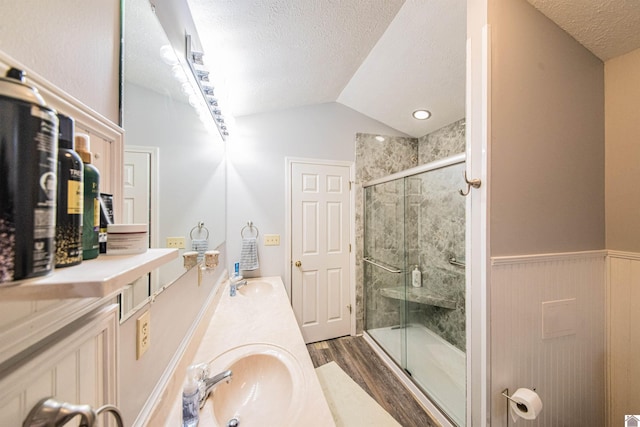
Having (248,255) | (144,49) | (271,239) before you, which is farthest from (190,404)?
(271,239)

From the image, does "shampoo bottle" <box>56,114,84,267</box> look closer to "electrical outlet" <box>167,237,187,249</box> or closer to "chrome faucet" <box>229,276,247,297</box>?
"electrical outlet" <box>167,237,187,249</box>

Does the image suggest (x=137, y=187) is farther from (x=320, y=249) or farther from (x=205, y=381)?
(x=320, y=249)

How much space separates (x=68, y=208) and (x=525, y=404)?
158 centimetres

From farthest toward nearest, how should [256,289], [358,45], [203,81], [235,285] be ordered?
[256,289] < [235,285] < [358,45] < [203,81]

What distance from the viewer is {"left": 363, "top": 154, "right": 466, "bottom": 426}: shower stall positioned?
6.40 feet

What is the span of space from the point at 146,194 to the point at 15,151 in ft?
1.99

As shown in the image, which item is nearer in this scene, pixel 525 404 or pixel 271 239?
pixel 525 404

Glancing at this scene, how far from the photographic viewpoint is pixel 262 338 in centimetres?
116

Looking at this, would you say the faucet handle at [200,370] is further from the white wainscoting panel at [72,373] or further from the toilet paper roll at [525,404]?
the toilet paper roll at [525,404]

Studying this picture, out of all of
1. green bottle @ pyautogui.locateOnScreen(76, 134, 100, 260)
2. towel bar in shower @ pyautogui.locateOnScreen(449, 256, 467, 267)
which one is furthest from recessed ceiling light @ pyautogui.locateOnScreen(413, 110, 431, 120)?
green bottle @ pyautogui.locateOnScreen(76, 134, 100, 260)

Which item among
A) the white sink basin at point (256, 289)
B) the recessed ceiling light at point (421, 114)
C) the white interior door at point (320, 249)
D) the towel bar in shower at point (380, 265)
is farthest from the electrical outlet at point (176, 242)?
the recessed ceiling light at point (421, 114)

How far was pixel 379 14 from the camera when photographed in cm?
131

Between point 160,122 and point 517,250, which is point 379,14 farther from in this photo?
point 517,250

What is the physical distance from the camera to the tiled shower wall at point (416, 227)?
2.12m
